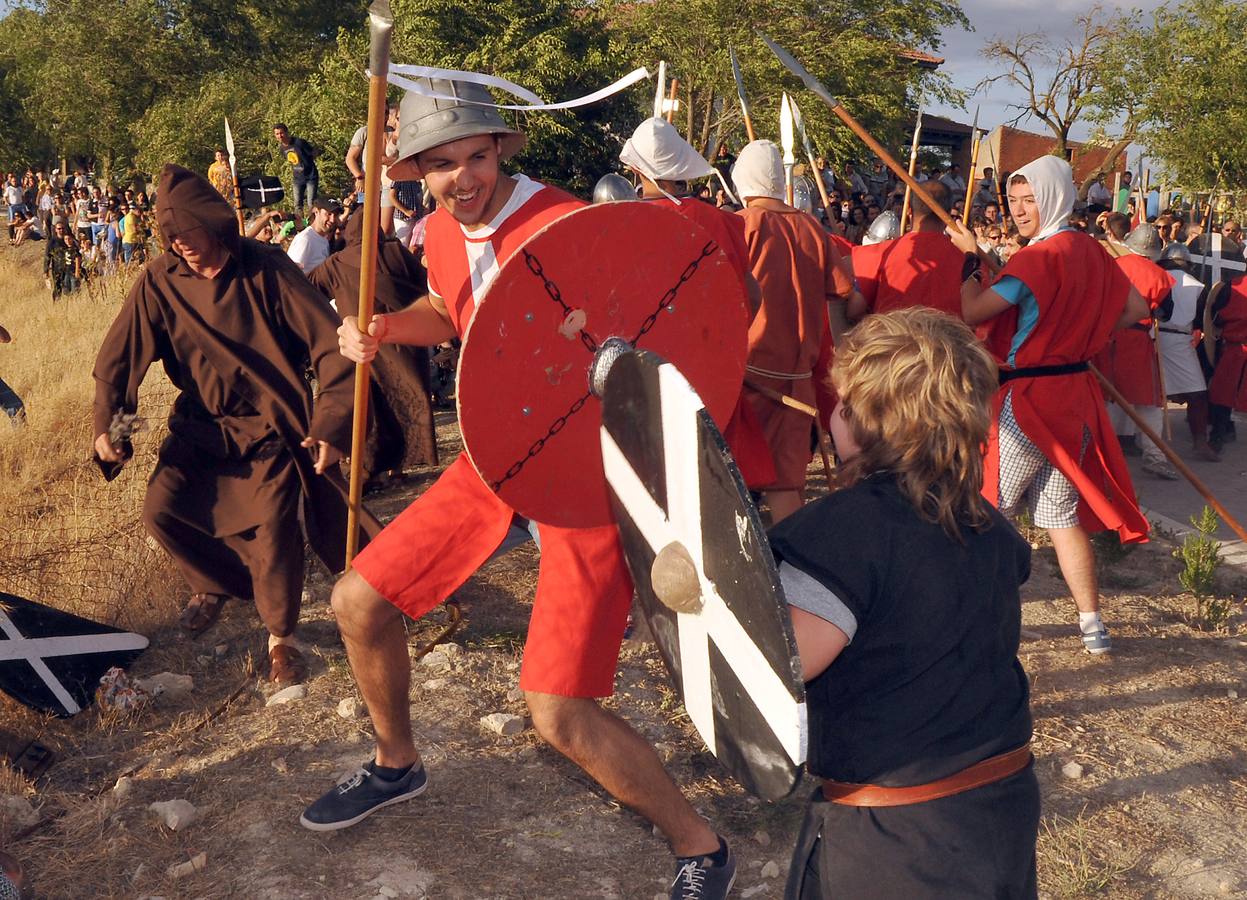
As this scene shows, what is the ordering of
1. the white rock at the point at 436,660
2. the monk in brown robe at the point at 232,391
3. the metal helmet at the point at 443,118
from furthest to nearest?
the white rock at the point at 436,660, the monk in brown robe at the point at 232,391, the metal helmet at the point at 443,118

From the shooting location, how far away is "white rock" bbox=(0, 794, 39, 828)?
9.85ft

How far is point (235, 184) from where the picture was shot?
20.1 feet

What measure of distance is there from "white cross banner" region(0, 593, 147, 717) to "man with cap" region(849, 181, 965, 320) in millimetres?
3177

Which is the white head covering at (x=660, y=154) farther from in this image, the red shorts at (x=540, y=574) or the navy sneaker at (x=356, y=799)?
the navy sneaker at (x=356, y=799)

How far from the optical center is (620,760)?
97.0 inches

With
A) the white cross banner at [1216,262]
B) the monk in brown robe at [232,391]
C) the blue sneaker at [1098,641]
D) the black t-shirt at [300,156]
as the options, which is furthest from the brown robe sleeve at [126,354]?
the white cross banner at [1216,262]

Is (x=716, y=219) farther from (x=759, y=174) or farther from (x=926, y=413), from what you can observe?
(x=926, y=413)

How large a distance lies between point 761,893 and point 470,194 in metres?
1.75

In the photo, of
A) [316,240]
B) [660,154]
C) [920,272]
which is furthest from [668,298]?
[316,240]

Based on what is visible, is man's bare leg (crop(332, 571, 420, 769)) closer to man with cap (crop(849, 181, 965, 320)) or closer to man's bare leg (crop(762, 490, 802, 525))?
man's bare leg (crop(762, 490, 802, 525))

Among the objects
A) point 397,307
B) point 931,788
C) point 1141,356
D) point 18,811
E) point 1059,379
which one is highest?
point 397,307

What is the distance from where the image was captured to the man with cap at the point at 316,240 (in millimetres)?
7176

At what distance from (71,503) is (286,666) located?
92.7 inches

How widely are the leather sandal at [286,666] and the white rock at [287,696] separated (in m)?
0.10
